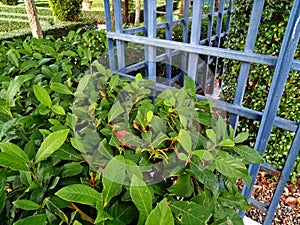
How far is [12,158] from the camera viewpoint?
0.62 m

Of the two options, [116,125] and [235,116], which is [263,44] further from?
[116,125]

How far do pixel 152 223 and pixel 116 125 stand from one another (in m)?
0.44

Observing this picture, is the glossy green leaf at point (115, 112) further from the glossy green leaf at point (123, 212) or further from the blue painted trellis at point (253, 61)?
the blue painted trellis at point (253, 61)

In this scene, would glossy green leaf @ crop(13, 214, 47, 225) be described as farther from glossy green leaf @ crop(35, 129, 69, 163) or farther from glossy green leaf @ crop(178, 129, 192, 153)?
glossy green leaf @ crop(178, 129, 192, 153)

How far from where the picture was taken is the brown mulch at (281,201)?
2.12 metres

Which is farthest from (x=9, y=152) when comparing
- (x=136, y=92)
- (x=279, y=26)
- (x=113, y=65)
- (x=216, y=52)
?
(x=279, y=26)

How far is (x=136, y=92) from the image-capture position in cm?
116

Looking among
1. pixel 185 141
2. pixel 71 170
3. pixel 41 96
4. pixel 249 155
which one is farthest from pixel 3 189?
pixel 249 155

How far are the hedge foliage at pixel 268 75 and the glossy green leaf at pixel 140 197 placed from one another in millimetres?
1789

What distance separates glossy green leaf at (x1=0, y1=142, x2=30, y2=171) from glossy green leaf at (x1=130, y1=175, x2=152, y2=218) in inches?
11.5

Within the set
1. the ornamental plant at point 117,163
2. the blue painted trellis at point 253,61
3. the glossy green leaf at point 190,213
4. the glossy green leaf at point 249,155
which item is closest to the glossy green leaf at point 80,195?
the ornamental plant at point 117,163

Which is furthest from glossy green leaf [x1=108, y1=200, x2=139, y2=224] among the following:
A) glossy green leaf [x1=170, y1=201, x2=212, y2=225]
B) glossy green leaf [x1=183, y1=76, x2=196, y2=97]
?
glossy green leaf [x1=183, y1=76, x2=196, y2=97]

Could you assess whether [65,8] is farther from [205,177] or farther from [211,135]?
[205,177]

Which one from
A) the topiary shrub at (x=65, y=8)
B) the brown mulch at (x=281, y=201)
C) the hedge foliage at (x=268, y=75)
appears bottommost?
the brown mulch at (x=281, y=201)
